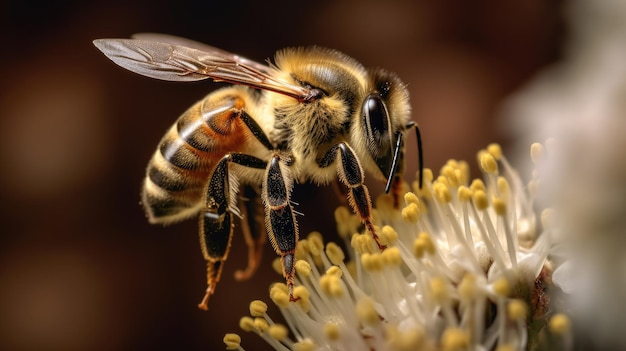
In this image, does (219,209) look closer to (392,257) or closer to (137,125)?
(392,257)

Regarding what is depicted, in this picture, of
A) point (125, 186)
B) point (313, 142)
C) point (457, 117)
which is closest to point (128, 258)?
point (125, 186)

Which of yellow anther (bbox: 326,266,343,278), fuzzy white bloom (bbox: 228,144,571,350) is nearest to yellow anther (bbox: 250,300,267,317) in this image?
fuzzy white bloom (bbox: 228,144,571,350)

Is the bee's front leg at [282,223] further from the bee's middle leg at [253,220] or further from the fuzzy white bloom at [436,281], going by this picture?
the bee's middle leg at [253,220]

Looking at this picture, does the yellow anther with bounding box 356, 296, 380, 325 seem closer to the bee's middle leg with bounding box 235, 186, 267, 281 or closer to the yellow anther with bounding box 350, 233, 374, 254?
the yellow anther with bounding box 350, 233, 374, 254

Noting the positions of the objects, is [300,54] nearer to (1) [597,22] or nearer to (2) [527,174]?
(2) [527,174]

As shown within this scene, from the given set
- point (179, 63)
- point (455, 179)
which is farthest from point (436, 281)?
point (179, 63)
